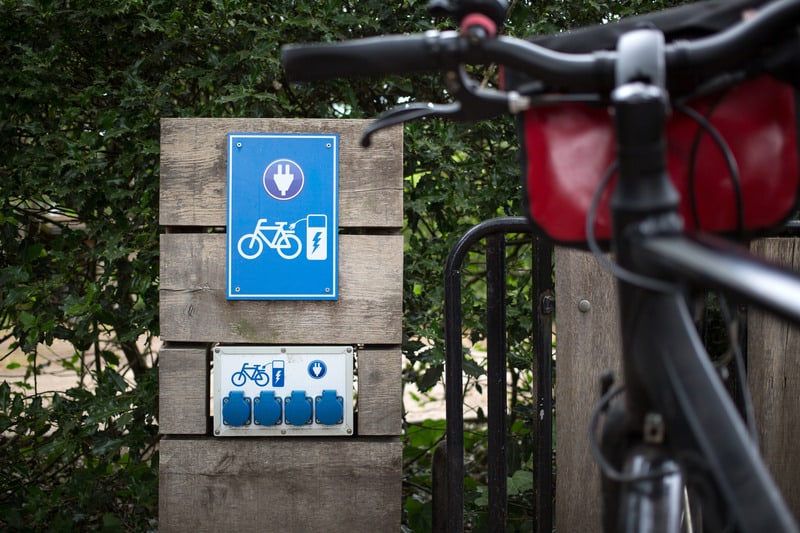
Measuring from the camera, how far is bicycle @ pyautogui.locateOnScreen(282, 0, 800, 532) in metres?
0.73

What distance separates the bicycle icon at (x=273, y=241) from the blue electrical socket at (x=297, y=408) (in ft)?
1.26

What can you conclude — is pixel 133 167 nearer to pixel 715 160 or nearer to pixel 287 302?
pixel 287 302

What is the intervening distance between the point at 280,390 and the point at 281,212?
0.49 metres

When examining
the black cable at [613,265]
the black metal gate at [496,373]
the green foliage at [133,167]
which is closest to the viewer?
the black cable at [613,265]

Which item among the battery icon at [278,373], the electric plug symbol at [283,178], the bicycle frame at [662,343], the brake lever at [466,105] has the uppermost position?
the electric plug symbol at [283,178]

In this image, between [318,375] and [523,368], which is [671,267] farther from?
[523,368]

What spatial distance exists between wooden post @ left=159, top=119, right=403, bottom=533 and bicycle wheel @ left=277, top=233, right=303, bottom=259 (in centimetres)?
12

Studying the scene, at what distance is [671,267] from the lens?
2.55ft

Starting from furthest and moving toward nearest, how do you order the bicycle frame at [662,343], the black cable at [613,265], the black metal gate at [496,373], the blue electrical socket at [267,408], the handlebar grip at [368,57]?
1. the blue electrical socket at [267,408]
2. the black metal gate at [496,373]
3. the handlebar grip at [368,57]
4. the black cable at [613,265]
5. the bicycle frame at [662,343]

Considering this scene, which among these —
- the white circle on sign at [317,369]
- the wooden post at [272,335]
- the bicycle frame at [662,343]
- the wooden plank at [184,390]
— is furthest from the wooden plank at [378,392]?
the bicycle frame at [662,343]

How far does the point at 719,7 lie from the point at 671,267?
0.51 meters

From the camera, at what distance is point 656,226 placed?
84cm

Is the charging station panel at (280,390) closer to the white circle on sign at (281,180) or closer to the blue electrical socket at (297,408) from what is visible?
the blue electrical socket at (297,408)

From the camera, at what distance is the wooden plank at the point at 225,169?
2.12 metres
